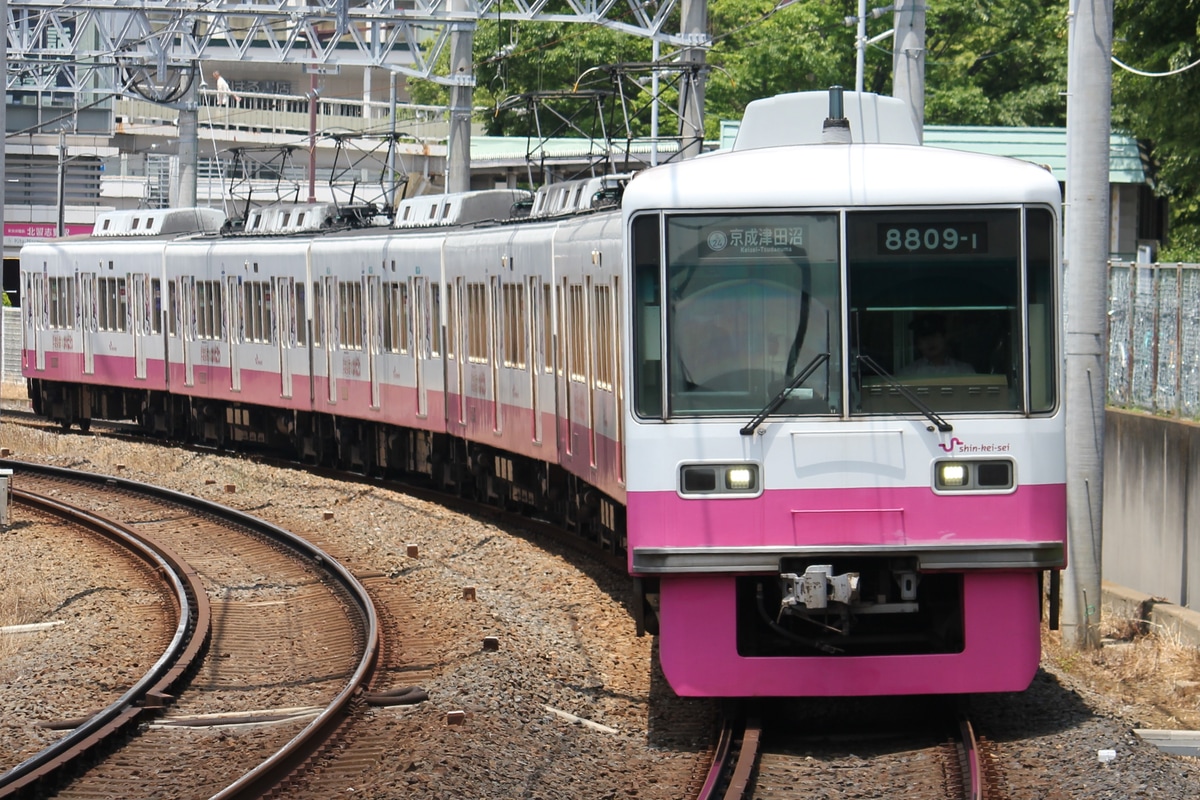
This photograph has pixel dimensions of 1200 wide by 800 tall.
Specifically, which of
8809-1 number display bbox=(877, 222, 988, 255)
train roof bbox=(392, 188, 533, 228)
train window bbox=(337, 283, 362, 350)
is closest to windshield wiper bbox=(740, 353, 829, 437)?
8809-1 number display bbox=(877, 222, 988, 255)

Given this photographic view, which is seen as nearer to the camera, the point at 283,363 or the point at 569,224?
the point at 569,224

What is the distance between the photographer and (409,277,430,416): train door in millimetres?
19469

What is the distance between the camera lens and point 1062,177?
25.3 m

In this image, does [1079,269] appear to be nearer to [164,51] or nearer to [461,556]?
[461,556]

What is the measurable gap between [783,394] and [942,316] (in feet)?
2.47

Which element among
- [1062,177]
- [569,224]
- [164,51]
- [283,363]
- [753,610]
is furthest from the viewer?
[164,51]

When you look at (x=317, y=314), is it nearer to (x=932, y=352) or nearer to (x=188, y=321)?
(x=188, y=321)

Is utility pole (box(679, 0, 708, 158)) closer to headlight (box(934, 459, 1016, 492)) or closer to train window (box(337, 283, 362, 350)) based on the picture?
train window (box(337, 283, 362, 350))

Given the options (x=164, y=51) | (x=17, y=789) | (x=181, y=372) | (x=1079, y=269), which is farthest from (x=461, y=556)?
(x=164, y=51)

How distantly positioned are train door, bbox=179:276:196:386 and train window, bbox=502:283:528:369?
10.1 m

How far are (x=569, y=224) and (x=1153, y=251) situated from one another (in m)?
13.6

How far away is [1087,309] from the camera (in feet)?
36.3

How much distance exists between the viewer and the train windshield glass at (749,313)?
8.50 metres

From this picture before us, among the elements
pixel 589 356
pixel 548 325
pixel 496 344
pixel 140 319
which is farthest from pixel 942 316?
pixel 140 319
